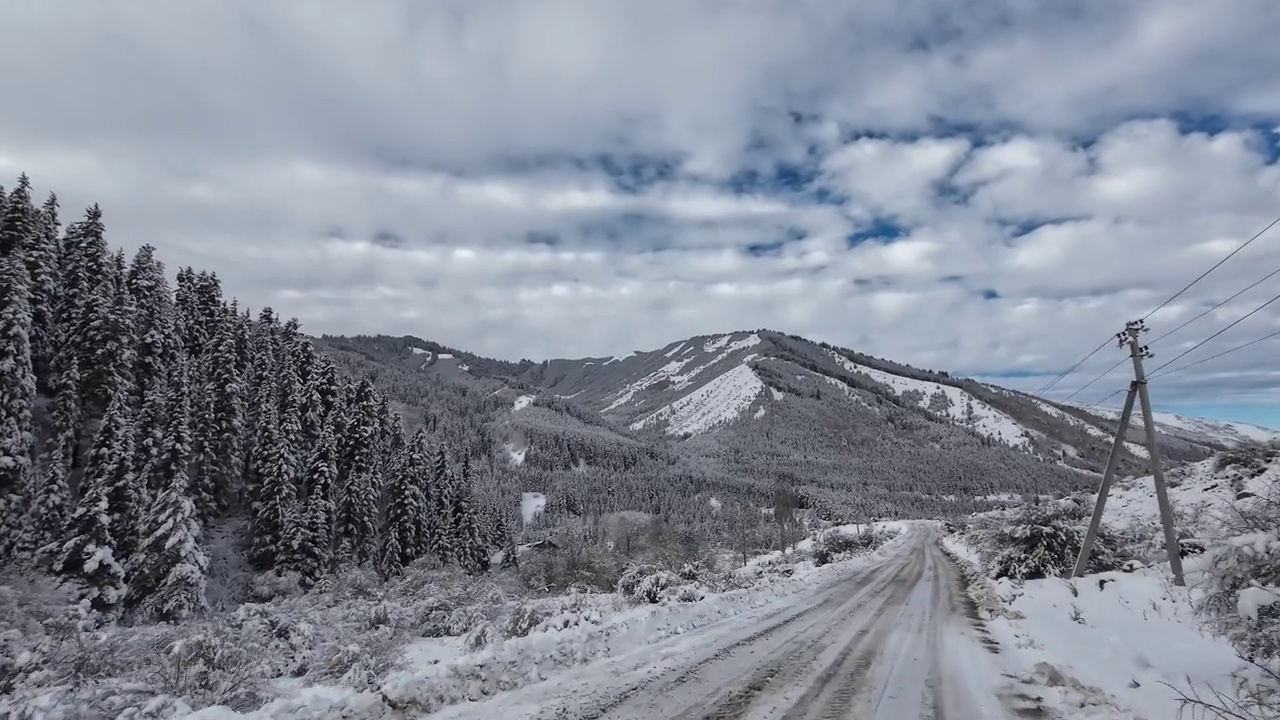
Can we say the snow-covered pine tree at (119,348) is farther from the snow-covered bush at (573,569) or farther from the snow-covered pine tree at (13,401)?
the snow-covered bush at (573,569)

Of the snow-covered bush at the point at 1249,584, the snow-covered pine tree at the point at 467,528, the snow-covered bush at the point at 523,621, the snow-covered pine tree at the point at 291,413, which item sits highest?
the snow-covered pine tree at the point at 291,413

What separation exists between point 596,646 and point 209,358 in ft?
156

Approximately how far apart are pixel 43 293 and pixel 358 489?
24231 millimetres

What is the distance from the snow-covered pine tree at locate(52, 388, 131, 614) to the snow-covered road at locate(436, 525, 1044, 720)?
32.5 m

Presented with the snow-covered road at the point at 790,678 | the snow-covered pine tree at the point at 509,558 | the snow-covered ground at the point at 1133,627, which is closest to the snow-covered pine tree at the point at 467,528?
the snow-covered pine tree at the point at 509,558

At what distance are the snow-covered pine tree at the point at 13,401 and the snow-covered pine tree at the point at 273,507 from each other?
11.6m

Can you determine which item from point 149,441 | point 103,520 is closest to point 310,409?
point 149,441

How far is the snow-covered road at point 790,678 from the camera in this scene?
845 cm

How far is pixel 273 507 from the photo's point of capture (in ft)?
129

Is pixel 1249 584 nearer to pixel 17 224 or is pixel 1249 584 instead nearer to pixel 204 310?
pixel 17 224

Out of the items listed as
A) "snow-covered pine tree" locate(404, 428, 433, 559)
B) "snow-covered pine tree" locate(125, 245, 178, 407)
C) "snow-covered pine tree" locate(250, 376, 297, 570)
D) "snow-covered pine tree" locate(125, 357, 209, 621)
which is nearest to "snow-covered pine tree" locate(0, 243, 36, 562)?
"snow-covered pine tree" locate(125, 357, 209, 621)

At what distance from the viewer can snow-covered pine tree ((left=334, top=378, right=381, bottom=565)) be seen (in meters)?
43.9

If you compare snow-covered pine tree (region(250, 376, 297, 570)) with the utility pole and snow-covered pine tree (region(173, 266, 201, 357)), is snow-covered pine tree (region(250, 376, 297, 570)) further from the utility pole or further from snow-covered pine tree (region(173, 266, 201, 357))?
the utility pole

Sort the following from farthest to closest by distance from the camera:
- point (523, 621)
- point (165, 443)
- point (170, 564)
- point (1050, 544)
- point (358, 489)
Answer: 1. point (358, 489)
2. point (165, 443)
3. point (170, 564)
4. point (1050, 544)
5. point (523, 621)
